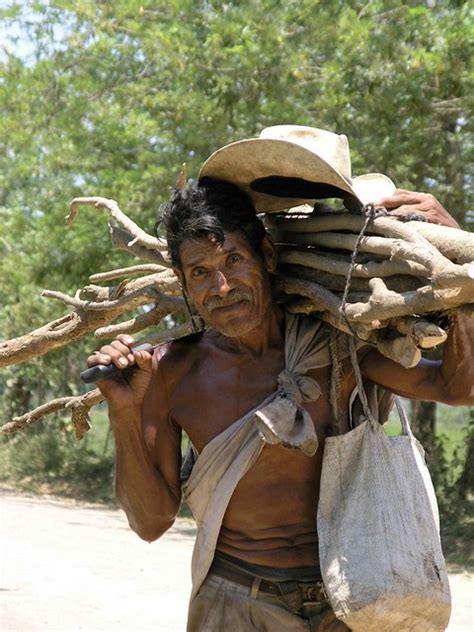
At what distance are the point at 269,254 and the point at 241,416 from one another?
1.46 feet

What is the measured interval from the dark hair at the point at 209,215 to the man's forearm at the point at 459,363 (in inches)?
23.6

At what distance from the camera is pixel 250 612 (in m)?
2.88

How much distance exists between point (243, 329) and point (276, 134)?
54cm

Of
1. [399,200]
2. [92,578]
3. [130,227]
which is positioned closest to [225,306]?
[399,200]

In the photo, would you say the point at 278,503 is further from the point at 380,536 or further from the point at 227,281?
the point at 227,281

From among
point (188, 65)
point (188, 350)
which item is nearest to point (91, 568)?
point (188, 65)

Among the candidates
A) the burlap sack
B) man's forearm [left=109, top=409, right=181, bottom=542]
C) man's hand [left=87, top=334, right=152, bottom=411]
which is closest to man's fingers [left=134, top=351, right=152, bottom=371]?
man's hand [left=87, top=334, right=152, bottom=411]

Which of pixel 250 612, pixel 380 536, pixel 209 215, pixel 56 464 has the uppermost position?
pixel 209 215

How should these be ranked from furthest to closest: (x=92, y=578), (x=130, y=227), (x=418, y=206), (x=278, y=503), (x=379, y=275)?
(x=92, y=578) → (x=130, y=227) → (x=278, y=503) → (x=418, y=206) → (x=379, y=275)

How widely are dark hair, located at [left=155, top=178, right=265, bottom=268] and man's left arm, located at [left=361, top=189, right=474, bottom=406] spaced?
37cm

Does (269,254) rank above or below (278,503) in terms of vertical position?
above

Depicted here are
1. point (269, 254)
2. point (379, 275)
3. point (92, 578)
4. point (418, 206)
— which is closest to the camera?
point (379, 275)

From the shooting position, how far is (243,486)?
296 cm

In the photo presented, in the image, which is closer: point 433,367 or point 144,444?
point 433,367
